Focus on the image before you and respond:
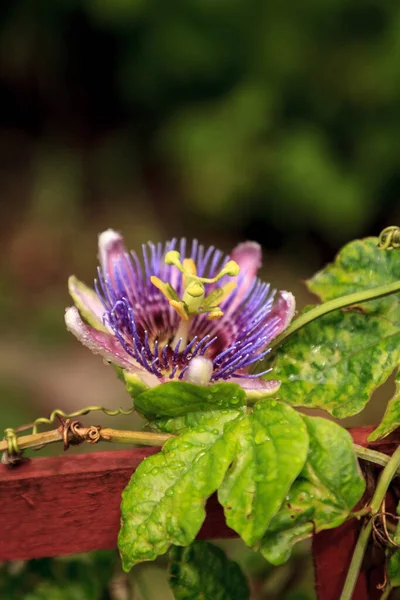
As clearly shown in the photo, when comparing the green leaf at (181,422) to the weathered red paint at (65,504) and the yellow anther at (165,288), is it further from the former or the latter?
the yellow anther at (165,288)

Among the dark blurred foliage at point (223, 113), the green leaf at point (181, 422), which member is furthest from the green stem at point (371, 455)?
the dark blurred foliage at point (223, 113)

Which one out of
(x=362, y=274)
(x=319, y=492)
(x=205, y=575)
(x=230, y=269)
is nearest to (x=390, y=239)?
(x=362, y=274)

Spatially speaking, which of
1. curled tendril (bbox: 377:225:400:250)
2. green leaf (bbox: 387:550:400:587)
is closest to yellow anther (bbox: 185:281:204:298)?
curled tendril (bbox: 377:225:400:250)

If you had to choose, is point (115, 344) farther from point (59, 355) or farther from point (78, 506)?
point (59, 355)

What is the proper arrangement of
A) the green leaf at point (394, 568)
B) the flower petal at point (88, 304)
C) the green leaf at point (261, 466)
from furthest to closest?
the flower petal at point (88, 304)
the green leaf at point (394, 568)
the green leaf at point (261, 466)

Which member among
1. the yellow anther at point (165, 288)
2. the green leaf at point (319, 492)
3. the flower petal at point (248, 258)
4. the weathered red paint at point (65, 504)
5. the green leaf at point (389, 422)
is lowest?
the green leaf at point (319, 492)

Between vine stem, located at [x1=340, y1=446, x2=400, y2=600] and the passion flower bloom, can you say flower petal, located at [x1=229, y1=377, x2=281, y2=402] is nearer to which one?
the passion flower bloom
